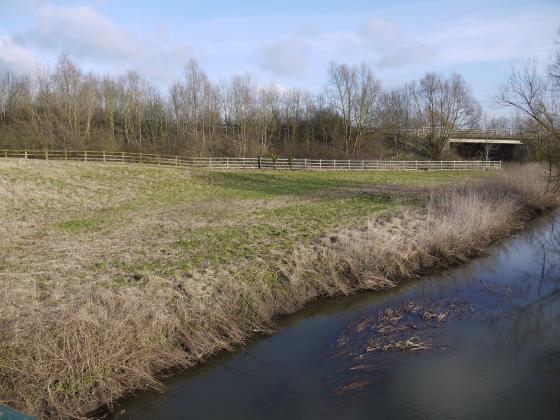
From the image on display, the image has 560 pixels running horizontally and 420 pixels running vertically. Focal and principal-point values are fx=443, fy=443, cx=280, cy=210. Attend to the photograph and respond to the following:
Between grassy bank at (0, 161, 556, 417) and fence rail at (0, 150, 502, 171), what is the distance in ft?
41.5

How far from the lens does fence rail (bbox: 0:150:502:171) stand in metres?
36.9

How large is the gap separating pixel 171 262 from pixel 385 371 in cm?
609

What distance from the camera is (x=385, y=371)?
7.72 m

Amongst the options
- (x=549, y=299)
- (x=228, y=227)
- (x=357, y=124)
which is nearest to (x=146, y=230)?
(x=228, y=227)

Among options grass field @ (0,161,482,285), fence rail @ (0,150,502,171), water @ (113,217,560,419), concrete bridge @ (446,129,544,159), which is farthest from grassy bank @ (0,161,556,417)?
concrete bridge @ (446,129,544,159)

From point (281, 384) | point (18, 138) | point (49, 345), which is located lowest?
point (281, 384)

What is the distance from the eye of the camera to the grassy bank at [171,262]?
22.4 ft

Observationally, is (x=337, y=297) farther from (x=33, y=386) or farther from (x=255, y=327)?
(x=33, y=386)

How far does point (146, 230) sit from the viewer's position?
50.5ft

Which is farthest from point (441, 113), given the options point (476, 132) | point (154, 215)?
point (154, 215)

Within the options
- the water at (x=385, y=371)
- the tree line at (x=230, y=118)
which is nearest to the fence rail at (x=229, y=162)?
the tree line at (x=230, y=118)

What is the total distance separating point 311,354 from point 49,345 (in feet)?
14.7

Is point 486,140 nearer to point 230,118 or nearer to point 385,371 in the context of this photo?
point 230,118

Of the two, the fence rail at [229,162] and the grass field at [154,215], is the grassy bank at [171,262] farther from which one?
the fence rail at [229,162]
